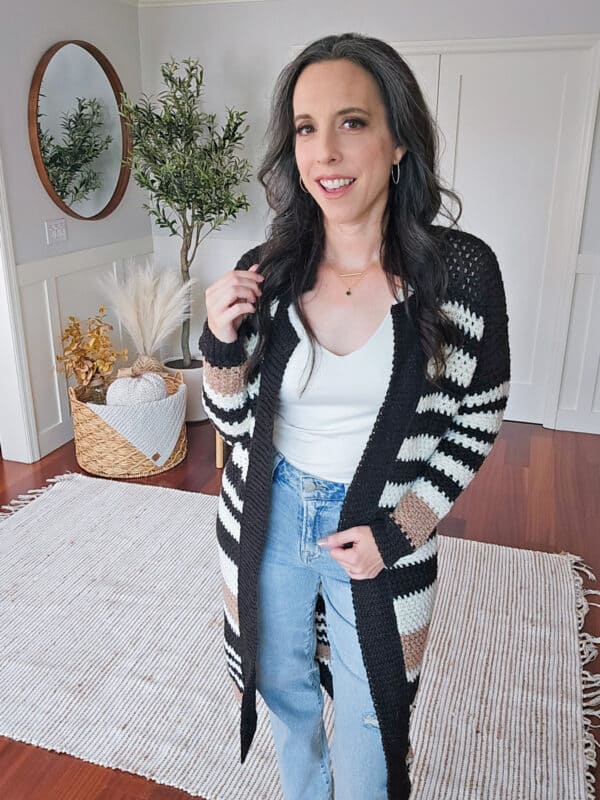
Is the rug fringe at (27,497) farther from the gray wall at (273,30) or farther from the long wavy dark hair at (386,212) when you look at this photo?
the long wavy dark hair at (386,212)

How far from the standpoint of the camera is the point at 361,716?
1.08 meters

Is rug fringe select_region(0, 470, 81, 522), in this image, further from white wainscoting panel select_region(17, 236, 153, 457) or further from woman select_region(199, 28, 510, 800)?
woman select_region(199, 28, 510, 800)

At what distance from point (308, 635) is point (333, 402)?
1.35 feet

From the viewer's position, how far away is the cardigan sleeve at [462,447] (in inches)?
40.8

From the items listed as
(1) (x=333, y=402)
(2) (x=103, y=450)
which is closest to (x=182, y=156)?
(2) (x=103, y=450)

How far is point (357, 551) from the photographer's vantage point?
1.01 meters

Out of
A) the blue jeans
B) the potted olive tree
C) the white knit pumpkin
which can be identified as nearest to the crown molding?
the potted olive tree

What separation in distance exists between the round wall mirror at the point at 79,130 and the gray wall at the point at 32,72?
4 centimetres

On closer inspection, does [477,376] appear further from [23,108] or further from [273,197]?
[23,108]

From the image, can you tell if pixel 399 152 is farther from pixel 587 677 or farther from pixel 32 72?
pixel 32 72

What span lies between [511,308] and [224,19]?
2.11m

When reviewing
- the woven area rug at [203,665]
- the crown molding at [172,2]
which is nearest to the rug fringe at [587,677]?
the woven area rug at [203,665]

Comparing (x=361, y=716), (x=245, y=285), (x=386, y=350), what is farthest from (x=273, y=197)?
(x=361, y=716)

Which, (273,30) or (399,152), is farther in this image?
(273,30)
